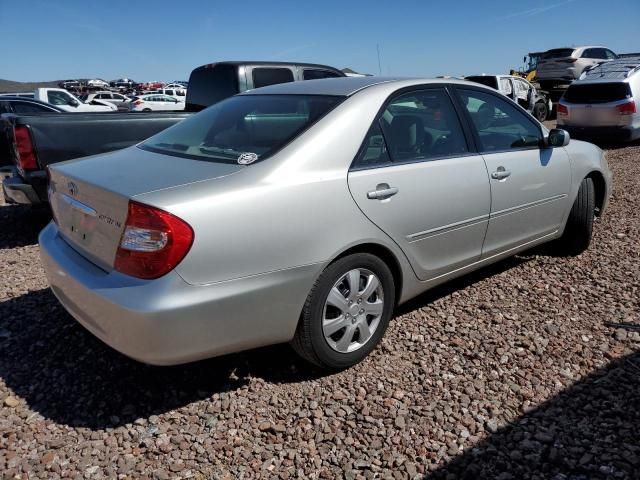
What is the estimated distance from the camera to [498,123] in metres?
3.87

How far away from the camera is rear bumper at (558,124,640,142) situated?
998 cm

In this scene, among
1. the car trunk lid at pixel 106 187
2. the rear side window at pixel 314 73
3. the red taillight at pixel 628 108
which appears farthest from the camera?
the red taillight at pixel 628 108

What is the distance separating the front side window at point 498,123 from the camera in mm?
3650

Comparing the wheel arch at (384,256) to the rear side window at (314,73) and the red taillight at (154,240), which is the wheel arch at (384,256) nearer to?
the red taillight at (154,240)

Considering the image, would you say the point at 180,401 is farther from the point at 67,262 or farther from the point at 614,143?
the point at 614,143

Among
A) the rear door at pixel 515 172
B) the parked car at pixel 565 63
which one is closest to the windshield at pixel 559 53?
the parked car at pixel 565 63

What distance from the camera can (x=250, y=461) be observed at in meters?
2.31

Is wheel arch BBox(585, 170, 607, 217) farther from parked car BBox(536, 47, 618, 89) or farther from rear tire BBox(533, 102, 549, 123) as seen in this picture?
parked car BBox(536, 47, 618, 89)

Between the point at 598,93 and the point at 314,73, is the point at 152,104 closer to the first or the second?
the point at 314,73

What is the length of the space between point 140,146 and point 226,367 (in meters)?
1.48

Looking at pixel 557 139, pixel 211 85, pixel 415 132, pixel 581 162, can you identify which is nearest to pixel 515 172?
pixel 557 139

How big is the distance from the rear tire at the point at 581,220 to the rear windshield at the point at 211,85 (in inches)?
174

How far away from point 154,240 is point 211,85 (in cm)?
552

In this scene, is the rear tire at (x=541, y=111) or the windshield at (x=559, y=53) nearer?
the rear tire at (x=541, y=111)
